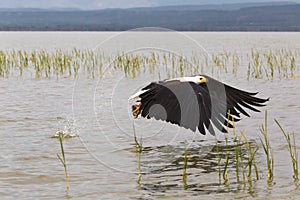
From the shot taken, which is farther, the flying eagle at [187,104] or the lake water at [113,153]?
the flying eagle at [187,104]

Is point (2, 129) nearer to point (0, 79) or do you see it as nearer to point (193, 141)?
point (193, 141)

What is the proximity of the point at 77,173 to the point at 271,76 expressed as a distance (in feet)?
41.4

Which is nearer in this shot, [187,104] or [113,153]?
[187,104]

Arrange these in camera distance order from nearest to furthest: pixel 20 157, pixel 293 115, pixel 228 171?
pixel 228 171 < pixel 20 157 < pixel 293 115

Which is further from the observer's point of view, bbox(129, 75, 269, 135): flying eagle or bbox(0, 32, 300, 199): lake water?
bbox(129, 75, 269, 135): flying eagle

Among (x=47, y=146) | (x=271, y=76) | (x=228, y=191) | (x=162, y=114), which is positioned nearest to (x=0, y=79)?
(x=271, y=76)

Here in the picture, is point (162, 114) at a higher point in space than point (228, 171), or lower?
higher

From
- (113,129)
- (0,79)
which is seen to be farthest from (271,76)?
(113,129)

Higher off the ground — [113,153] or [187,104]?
[187,104]

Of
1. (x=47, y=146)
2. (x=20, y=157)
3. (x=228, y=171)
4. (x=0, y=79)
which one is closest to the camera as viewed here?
(x=228, y=171)

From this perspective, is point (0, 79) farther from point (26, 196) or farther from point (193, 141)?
point (26, 196)

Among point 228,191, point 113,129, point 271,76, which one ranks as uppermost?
point 271,76

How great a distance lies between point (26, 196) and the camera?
7.30m

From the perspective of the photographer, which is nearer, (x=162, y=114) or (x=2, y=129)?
(x=162, y=114)
